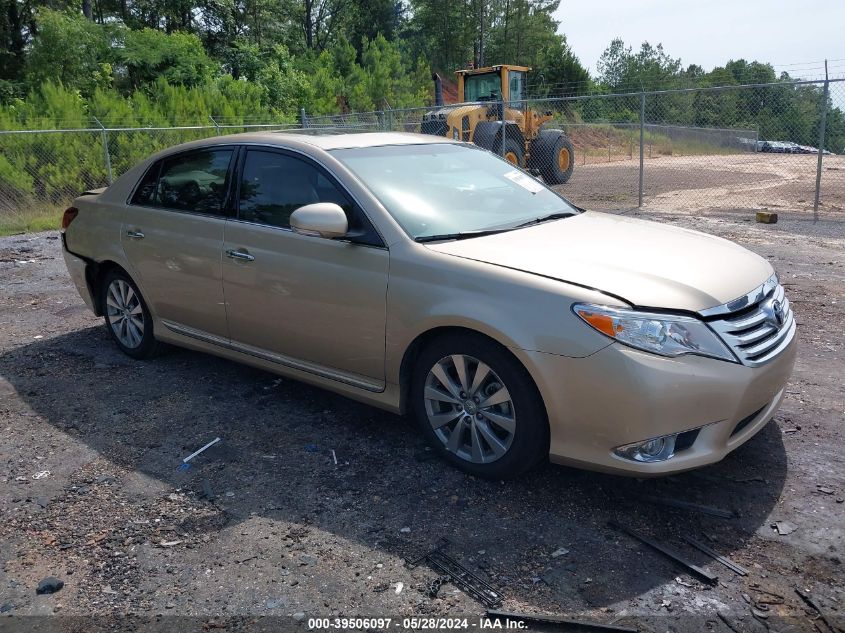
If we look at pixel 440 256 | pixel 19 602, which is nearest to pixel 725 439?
pixel 440 256

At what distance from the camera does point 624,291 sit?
3104mm

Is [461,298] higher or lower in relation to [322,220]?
lower

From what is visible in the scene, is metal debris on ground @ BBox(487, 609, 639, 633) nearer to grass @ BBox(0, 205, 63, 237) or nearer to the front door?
the front door

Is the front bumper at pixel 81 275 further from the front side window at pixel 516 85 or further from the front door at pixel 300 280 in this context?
the front side window at pixel 516 85

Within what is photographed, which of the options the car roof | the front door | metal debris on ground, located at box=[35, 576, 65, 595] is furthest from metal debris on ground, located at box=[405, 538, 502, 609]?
the car roof

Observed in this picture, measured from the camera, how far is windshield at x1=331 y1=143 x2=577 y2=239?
3.88 meters

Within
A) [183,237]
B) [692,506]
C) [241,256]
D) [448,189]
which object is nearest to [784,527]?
[692,506]

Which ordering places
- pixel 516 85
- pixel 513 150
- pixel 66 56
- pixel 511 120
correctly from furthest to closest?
pixel 66 56, pixel 516 85, pixel 511 120, pixel 513 150

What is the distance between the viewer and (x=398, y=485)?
3547 millimetres

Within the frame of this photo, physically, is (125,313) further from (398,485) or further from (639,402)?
(639,402)

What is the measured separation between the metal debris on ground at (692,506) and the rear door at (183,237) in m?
2.75

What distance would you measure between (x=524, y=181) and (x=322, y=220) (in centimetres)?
163

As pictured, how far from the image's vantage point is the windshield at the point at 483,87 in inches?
763

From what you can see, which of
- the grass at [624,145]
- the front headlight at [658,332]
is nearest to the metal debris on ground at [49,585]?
the front headlight at [658,332]
